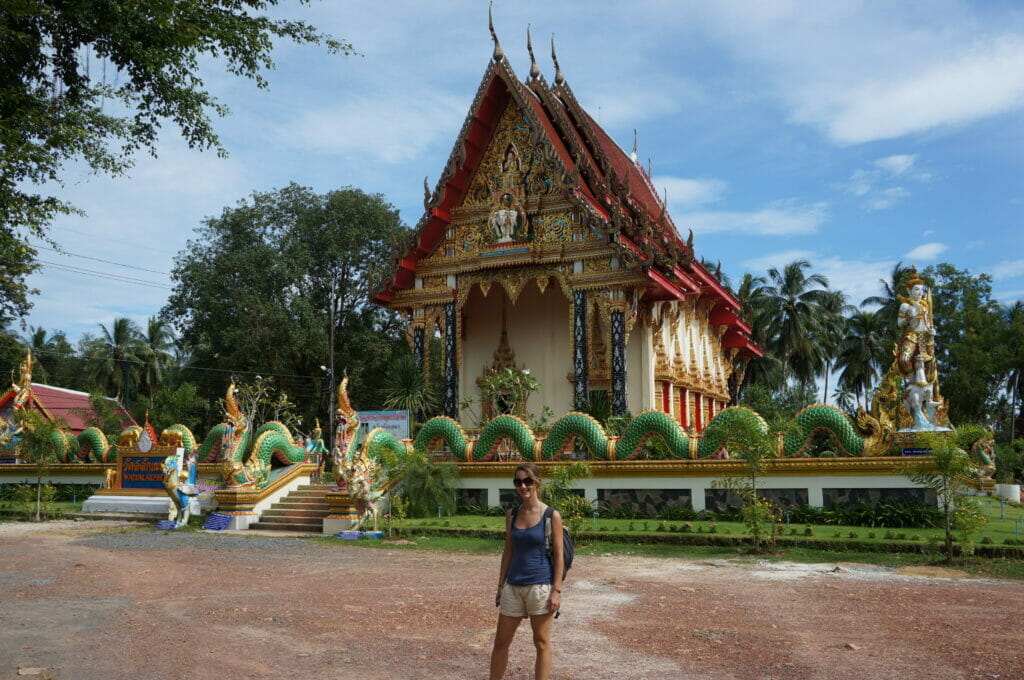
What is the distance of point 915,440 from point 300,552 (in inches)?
349

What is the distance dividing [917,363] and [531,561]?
35.0ft

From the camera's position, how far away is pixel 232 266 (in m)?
33.7

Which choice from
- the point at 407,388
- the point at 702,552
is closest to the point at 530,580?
the point at 702,552

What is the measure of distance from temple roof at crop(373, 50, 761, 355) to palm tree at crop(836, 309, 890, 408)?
2274 cm

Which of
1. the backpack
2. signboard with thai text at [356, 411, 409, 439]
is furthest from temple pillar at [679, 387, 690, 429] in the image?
the backpack

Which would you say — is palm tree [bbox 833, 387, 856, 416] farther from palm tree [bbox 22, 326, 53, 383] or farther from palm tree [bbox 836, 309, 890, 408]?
palm tree [bbox 22, 326, 53, 383]

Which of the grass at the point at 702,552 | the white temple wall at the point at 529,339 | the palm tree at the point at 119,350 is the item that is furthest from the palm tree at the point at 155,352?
the grass at the point at 702,552

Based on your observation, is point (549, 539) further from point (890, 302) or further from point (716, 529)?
point (890, 302)

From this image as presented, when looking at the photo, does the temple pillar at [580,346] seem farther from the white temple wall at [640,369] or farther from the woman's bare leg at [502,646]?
the woman's bare leg at [502,646]

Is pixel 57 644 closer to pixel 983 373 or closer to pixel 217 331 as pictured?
pixel 217 331

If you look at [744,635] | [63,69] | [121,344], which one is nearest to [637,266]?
[63,69]

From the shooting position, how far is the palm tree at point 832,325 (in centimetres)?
4409

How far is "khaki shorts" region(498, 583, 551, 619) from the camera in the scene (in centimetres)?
439

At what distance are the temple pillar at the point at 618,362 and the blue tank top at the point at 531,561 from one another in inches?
554
